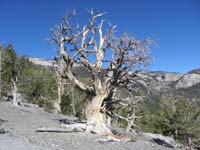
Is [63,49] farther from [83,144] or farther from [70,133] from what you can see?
[83,144]

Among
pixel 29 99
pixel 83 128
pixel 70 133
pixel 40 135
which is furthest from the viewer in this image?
pixel 29 99

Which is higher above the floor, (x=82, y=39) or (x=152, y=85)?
(x=82, y=39)

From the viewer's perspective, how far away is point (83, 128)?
2198 centimetres

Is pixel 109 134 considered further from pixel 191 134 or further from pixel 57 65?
pixel 191 134

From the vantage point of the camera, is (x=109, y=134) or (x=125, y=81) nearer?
(x=109, y=134)

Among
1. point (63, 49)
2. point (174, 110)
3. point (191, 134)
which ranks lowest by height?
point (191, 134)

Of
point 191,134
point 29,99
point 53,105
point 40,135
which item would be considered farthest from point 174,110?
point 40,135

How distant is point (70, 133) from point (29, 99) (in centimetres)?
4439

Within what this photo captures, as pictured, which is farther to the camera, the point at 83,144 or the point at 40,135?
the point at 40,135

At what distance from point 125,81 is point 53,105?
3508cm

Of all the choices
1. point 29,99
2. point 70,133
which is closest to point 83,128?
point 70,133

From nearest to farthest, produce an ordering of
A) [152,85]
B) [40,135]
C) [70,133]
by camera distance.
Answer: [40,135] → [70,133] → [152,85]

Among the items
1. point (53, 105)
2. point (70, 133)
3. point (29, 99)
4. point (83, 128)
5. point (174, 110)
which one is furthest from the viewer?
point (29, 99)

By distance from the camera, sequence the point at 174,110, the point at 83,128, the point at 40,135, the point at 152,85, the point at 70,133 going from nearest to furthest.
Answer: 1. the point at 40,135
2. the point at 70,133
3. the point at 83,128
4. the point at 152,85
5. the point at 174,110
